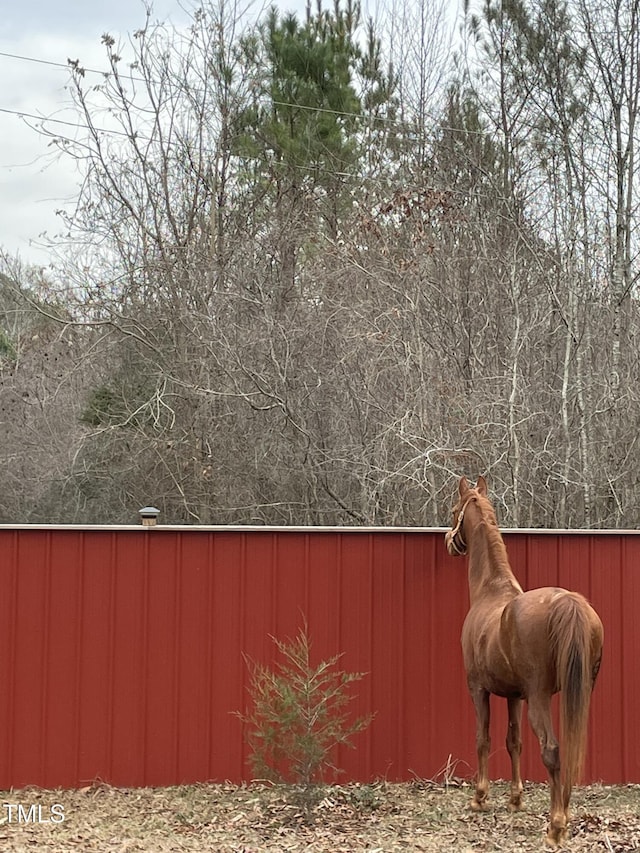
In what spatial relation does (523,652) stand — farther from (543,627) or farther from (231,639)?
(231,639)

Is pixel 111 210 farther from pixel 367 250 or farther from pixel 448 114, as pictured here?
pixel 448 114

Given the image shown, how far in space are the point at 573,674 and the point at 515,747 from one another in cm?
115

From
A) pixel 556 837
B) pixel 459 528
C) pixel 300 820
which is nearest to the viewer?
pixel 556 837

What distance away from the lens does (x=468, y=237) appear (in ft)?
37.1

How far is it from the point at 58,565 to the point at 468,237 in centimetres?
676

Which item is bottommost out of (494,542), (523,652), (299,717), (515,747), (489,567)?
(515,747)

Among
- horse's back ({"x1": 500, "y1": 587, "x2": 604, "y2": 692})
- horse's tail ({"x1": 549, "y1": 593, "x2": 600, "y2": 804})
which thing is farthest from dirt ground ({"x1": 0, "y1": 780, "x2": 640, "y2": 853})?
horse's back ({"x1": 500, "y1": 587, "x2": 604, "y2": 692})

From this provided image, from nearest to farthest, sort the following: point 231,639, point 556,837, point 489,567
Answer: point 556,837 → point 489,567 → point 231,639

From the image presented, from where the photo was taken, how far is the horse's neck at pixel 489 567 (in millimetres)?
6047

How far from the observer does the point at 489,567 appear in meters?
6.14

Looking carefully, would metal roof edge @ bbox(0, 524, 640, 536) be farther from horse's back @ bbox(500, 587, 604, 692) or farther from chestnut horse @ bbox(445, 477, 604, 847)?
horse's back @ bbox(500, 587, 604, 692)


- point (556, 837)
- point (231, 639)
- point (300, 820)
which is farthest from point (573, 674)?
point (231, 639)

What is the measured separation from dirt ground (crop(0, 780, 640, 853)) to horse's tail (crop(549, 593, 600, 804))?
0.56m

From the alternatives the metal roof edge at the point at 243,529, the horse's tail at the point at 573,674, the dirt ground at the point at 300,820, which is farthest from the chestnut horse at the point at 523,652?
the metal roof edge at the point at 243,529
